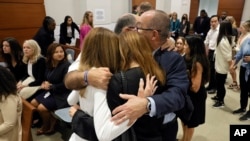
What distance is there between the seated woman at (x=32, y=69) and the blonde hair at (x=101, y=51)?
2.12m

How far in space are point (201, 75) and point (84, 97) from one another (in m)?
1.41

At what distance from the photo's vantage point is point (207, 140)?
8.81ft

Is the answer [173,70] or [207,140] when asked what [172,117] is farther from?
[207,140]

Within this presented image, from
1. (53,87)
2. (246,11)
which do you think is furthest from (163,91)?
(246,11)

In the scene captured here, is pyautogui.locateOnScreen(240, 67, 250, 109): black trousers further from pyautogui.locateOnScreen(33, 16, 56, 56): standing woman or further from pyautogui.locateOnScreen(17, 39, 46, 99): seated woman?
pyautogui.locateOnScreen(33, 16, 56, 56): standing woman

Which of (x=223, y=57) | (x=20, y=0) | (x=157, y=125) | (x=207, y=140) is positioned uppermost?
(x=20, y=0)

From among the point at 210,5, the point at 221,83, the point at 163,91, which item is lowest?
the point at 221,83

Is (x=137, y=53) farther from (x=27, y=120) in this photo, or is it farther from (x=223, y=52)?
(x=223, y=52)

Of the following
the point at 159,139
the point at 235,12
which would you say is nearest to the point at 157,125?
the point at 159,139

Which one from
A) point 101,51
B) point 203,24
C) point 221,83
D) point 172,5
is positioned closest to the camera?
point 101,51

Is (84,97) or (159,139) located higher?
(84,97)

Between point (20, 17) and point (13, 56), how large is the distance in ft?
7.02

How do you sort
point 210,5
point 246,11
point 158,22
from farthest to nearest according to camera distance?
point 246,11 → point 210,5 → point 158,22

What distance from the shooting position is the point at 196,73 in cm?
208
